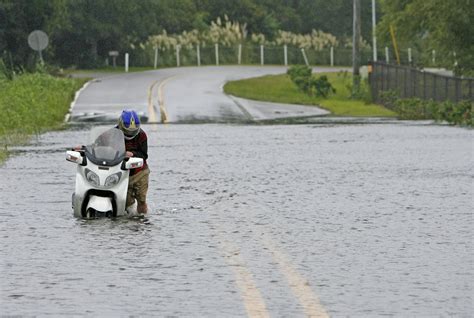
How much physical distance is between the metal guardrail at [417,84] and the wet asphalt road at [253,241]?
65.9ft

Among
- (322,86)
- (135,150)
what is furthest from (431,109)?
(135,150)

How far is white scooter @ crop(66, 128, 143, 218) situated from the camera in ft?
50.8

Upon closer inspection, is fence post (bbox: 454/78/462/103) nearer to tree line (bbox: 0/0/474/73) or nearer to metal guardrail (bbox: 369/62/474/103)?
metal guardrail (bbox: 369/62/474/103)

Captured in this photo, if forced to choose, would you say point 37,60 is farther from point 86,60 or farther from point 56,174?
point 56,174

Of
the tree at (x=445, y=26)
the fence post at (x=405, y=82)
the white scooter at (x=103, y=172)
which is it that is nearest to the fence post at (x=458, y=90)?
the fence post at (x=405, y=82)

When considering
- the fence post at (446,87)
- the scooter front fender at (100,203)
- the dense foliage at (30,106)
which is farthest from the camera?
the fence post at (446,87)

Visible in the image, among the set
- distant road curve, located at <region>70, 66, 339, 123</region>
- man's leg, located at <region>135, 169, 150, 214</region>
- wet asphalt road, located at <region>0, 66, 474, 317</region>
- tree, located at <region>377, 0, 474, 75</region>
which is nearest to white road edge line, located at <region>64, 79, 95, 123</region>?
distant road curve, located at <region>70, 66, 339, 123</region>

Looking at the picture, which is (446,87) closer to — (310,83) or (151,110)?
(151,110)

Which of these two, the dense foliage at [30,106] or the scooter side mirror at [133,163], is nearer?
the scooter side mirror at [133,163]

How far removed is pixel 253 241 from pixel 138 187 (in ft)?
7.85

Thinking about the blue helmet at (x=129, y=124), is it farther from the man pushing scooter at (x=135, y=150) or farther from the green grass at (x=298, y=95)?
the green grass at (x=298, y=95)

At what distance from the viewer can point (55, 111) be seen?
4259 centimetres

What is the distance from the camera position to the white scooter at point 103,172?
15484 mm

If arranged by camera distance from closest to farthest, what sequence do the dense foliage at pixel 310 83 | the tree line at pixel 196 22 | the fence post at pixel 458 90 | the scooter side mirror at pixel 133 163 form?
the scooter side mirror at pixel 133 163 → the fence post at pixel 458 90 → the tree line at pixel 196 22 → the dense foliage at pixel 310 83
